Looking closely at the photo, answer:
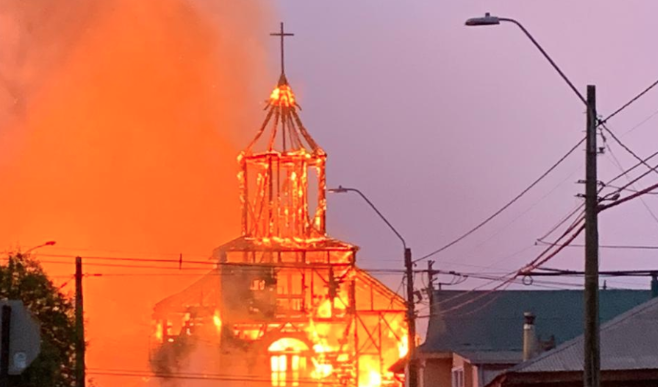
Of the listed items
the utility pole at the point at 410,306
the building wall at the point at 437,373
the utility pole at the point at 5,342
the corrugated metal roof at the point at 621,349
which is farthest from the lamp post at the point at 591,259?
the building wall at the point at 437,373

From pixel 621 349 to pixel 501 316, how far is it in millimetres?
17246

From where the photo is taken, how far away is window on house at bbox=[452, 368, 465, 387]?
44.3 m

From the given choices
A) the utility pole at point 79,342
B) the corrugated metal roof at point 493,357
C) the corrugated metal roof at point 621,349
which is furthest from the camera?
the corrugated metal roof at point 493,357

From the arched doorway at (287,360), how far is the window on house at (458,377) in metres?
22.6

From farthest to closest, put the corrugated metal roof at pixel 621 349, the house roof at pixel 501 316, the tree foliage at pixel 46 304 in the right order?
the house roof at pixel 501 316
the tree foliage at pixel 46 304
the corrugated metal roof at pixel 621 349

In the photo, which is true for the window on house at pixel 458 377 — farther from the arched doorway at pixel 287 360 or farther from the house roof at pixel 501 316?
the arched doorway at pixel 287 360

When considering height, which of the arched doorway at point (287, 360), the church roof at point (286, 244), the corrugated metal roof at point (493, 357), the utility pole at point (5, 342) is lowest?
the utility pole at point (5, 342)

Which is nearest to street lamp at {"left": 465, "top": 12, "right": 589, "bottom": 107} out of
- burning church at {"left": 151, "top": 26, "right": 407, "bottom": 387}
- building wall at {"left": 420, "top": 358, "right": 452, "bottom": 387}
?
building wall at {"left": 420, "top": 358, "right": 452, "bottom": 387}

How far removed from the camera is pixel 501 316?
4962 centimetres

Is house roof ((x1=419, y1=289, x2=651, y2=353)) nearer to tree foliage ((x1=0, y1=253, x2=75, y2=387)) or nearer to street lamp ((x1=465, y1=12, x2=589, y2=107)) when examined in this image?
tree foliage ((x1=0, y1=253, x2=75, y2=387))

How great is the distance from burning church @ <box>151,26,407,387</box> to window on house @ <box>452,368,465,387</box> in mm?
20940

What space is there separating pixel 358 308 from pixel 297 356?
513 centimetres

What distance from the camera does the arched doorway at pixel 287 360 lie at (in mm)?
68125

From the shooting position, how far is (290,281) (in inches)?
2756
